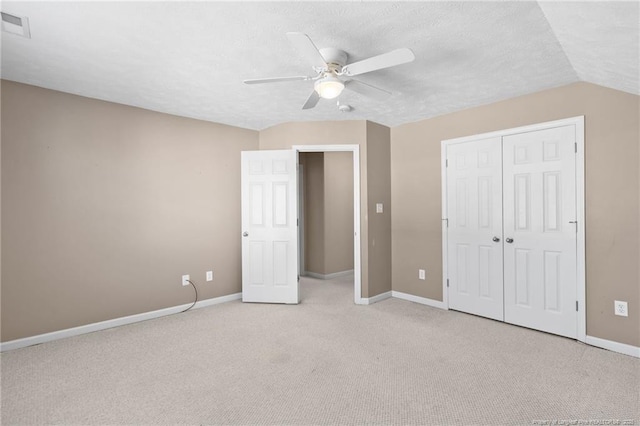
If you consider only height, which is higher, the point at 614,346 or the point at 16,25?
the point at 16,25

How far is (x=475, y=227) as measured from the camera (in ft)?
12.5

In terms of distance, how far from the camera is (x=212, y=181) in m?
4.34

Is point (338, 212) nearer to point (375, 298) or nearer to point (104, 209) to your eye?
point (375, 298)

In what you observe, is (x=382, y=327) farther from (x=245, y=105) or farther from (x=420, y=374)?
(x=245, y=105)

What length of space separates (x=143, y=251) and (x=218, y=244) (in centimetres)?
94

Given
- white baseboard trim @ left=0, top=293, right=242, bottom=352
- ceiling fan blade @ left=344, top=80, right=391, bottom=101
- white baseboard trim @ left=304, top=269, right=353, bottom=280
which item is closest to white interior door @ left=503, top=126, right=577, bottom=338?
ceiling fan blade @ left=344, top=80, right=391, bottom=101

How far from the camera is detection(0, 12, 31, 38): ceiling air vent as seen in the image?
6.57 feet

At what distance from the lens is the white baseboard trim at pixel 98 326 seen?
2932 mm

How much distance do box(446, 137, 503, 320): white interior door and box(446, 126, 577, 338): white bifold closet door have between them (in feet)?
0.04

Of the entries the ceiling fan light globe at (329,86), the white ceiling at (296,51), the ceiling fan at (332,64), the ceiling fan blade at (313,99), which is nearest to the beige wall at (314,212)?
the white ceiling at (296,51)

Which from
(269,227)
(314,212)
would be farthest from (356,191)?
(314,212)

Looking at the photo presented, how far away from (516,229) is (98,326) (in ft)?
14.8

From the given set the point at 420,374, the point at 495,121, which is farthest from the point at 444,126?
the point at 420,374

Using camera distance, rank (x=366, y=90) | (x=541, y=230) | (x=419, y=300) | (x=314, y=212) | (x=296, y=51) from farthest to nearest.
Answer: (x=314, y=212) < (x=419, y=300) < (x=541, y=230) < (x=366, y=90) < (x=296, y=51)
